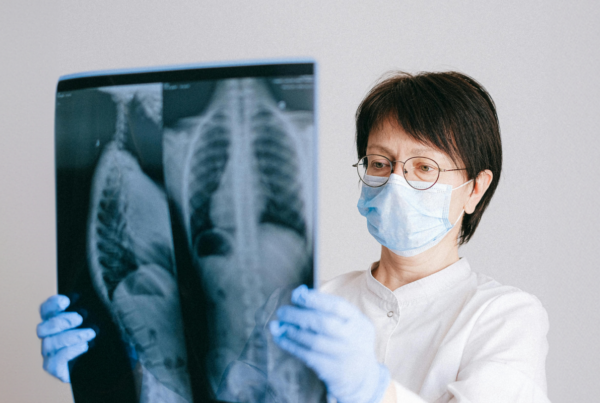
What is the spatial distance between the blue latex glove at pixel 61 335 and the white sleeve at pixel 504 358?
485mm

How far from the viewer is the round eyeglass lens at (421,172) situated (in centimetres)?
105

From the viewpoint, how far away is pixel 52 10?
1842mm

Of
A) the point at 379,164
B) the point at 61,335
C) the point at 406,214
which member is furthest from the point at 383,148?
the point at 61,335

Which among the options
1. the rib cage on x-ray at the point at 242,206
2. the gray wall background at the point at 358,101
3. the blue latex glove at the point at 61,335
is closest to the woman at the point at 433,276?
the blue latex glove at the point at 61,335

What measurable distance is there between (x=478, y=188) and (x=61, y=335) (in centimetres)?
90

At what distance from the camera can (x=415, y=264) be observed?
1.12 metres

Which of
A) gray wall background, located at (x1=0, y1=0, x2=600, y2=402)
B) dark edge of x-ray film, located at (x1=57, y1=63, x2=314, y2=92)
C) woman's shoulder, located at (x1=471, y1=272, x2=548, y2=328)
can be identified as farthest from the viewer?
gray wall background, located at (x1=0, y1=0, x2=600, y2=402)

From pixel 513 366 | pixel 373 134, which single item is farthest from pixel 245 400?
pixel 373 134

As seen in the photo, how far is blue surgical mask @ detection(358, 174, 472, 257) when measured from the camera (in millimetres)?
1034

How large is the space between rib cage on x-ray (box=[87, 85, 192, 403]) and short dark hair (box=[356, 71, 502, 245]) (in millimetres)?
580

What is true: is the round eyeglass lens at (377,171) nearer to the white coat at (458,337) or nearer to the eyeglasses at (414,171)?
the eyeglasses at (414,171)

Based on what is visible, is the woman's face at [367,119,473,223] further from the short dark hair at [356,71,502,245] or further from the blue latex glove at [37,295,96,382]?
the blue latex glove at [37,295,96,382]

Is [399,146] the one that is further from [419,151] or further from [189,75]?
[189,75]

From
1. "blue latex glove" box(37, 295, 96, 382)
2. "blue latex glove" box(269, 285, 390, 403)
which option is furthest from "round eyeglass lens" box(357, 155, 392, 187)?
"blue latex glove" box(37, 295, 96, 382)
